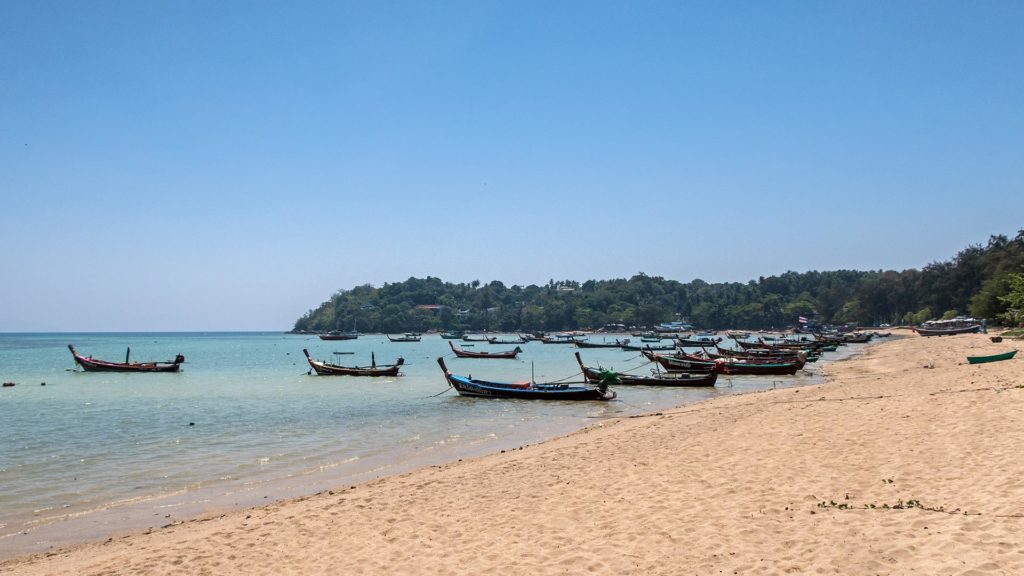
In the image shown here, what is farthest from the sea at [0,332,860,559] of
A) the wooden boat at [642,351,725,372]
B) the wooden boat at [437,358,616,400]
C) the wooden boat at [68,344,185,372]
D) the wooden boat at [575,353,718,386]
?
the wooden boat at [68,344,185,372]

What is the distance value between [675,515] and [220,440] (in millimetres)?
17109

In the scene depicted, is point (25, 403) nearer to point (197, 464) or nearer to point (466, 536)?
point (197, 464)

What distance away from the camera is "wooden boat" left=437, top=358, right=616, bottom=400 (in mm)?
30141

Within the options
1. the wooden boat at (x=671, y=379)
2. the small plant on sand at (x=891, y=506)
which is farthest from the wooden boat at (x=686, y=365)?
the small plant on sand at (x=891, y=506)

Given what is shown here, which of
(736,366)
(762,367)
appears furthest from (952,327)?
(736,366)

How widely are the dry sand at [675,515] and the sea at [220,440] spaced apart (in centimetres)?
214

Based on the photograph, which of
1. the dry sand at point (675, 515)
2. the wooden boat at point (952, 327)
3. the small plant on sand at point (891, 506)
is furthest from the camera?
the wooden boat at point (952, 327)

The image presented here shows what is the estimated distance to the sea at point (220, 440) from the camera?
1290 cm

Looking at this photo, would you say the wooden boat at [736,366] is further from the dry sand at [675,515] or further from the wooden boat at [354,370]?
the dry sand at [675,515]

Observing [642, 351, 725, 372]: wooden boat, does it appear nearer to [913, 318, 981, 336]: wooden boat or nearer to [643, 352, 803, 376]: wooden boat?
[643, 352, 803, 376]: wooden boat

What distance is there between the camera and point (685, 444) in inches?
583

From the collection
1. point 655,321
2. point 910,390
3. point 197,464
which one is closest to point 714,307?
point 655,321

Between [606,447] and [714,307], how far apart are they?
176539mm

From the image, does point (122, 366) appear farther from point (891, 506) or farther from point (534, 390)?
point (891, 506)
